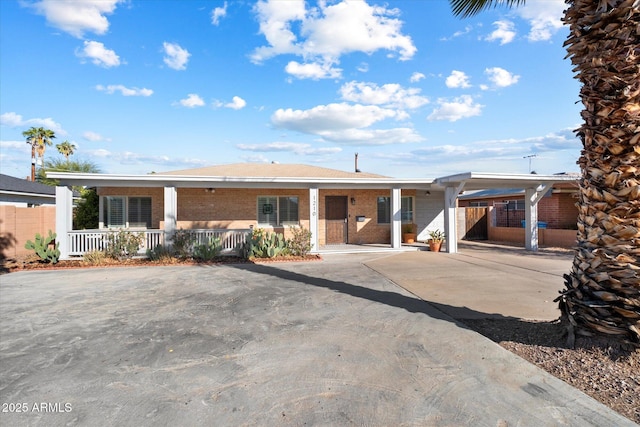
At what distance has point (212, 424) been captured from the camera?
2.77m

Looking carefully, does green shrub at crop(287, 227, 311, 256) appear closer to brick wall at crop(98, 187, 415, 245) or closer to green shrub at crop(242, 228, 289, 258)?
green shrub at crop(242, 228, 289, 258)

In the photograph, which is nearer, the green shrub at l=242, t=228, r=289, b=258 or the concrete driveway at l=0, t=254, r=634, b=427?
the concrete driveway at l=0, t=254, r=634, b=427

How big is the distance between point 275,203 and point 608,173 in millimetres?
12180

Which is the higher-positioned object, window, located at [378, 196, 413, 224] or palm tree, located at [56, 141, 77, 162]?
palm tree, located at [56, 141, 77, 162]

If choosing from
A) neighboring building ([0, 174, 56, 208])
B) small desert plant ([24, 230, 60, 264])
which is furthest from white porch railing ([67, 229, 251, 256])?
neighboring building ([0, 174, 56, 208])

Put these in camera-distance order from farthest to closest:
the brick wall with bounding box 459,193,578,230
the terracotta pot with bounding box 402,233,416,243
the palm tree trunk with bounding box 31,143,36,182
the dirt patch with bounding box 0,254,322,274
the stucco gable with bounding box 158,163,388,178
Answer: the palm tree trunk with bounding box 31,143,36,182 → the brick wall with bounding box 459,193,578,230 → the terracotta pot with bounding box 402,233,416,243 → the stucco gable with bounding box 158,163,388,178 → the dirt patch with bounding box 0,254,322,274

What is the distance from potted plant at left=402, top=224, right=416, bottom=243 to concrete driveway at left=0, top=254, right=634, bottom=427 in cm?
905

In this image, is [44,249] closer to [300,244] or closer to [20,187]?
[300,244]

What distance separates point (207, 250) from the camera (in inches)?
461

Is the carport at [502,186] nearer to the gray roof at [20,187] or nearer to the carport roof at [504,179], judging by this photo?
the carport roof at [504,179]

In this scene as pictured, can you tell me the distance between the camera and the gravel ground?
3.01 metres

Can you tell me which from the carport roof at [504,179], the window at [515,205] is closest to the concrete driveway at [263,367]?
the carport roof at [504,179]

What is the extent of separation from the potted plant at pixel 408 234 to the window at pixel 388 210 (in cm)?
44

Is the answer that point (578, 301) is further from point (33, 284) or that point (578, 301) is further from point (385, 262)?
point (33, 284)
